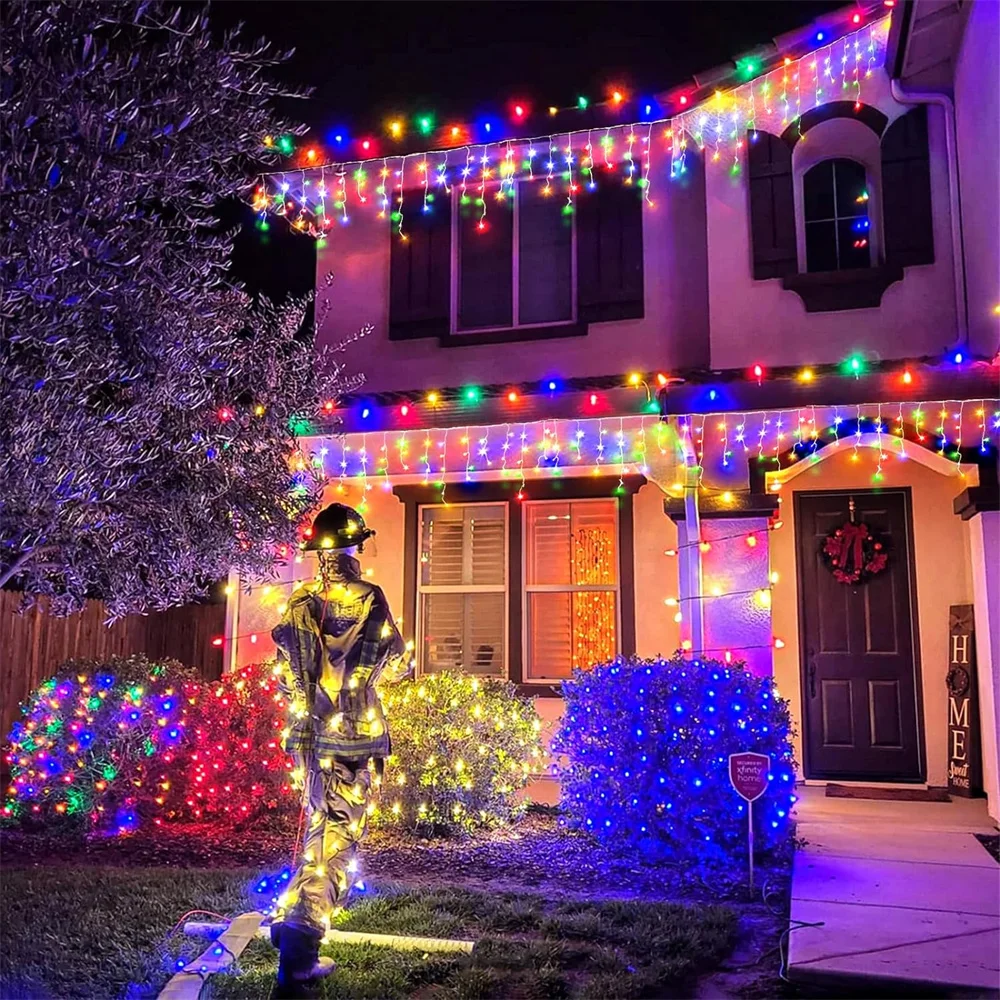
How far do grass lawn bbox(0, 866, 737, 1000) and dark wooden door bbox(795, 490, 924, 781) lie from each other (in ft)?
12.9

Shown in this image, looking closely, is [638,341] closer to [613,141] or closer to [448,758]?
[613,141]

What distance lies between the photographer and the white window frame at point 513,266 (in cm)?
916

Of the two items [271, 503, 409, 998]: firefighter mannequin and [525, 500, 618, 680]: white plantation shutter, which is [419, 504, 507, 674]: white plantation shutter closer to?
[525, 500, 618, 680]: white plantation shutter

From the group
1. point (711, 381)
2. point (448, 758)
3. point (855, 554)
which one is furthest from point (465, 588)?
point (711, 381)

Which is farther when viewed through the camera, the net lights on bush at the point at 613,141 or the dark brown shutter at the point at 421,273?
the dark brown shutter at the point at 421,273

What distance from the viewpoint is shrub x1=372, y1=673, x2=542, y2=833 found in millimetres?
7000

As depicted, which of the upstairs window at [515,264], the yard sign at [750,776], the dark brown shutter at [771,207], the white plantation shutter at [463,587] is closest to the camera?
the yard sign at [750,776]

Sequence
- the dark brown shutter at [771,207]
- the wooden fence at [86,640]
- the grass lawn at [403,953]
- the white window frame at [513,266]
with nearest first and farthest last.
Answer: the grass lawn at [403,953]
the dark brown shutter at [771,207]
the wooden fence at [86,640]
the white window frame at [513,266]

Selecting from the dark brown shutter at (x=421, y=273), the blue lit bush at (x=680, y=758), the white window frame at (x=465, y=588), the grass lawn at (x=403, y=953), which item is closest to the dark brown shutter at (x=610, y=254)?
the dark brown shutter at (x=421, y=273)

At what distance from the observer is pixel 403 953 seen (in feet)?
14.4

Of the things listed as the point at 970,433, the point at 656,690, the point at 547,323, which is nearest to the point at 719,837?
the point at 656,690

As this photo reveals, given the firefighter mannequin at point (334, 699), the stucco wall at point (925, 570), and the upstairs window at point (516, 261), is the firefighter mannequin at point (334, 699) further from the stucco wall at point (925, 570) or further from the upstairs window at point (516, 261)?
the stucco wall at point (925, 570)

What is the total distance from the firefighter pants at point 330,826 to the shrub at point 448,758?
2.42 meters

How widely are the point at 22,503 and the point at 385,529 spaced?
5.87 meters
